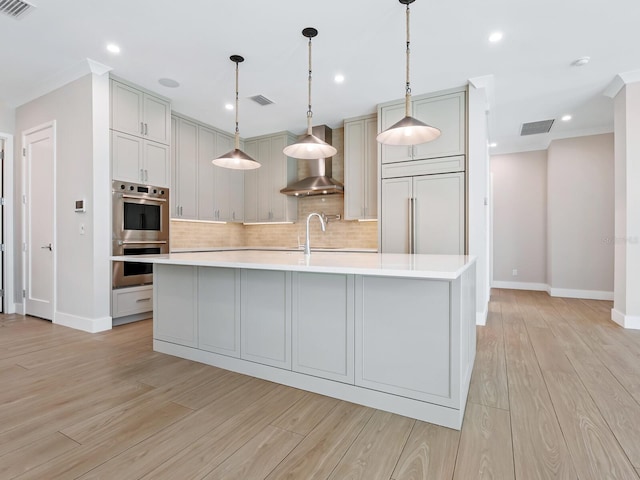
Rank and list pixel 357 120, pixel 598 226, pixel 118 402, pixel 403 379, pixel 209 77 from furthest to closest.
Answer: pixel 598 226, pixel 357 120, pixel 209 77, pixel 118 402, pixel 403 379

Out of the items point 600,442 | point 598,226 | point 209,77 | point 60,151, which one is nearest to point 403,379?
point 600,442

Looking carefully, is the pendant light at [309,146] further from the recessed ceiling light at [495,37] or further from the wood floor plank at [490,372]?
the wood floor plank at [490,372]

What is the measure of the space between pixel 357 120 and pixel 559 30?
253 centimetres

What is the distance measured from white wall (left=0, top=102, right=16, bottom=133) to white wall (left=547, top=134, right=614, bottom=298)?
26.8 ft

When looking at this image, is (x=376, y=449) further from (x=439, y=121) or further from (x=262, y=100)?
(x=262, y=100)

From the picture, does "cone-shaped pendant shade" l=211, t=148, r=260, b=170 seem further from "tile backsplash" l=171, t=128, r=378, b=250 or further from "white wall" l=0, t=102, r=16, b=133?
"white wall" l=0, t=102, r=16, b=133

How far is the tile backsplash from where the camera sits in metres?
5.39

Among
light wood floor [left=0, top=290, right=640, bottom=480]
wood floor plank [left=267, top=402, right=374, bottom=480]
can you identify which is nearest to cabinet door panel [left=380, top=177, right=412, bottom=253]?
light wood floor [left=0, top=290, right=640, bottom=480]

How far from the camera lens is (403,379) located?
1.90m

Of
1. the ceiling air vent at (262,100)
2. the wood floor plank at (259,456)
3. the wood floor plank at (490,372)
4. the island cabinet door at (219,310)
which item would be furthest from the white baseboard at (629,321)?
the ceiling air vent at (262,100)

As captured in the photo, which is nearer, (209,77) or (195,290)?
(195,290)

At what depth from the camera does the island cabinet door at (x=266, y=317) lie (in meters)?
2.28

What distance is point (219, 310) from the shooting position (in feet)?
8.48

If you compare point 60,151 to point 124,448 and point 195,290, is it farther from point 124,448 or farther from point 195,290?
point 124,448
